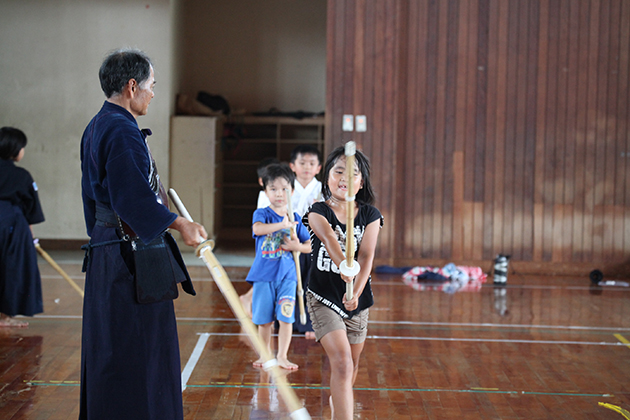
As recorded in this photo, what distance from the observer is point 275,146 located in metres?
11.2

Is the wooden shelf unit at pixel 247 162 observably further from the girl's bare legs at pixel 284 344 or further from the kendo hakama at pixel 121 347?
the kendo hakama at pixel 121 347

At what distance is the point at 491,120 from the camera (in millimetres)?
8117

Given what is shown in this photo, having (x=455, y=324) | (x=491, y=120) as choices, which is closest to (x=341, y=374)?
(x=455, y=324)

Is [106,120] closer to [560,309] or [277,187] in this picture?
[277,187]

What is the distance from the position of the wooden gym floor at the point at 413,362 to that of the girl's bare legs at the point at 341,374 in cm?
66

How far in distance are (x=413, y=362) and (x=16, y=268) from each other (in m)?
3.15

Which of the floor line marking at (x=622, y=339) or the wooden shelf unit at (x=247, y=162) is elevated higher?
the wooden shelf unit at (x=247, y=162)

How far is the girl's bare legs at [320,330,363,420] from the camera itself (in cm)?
284

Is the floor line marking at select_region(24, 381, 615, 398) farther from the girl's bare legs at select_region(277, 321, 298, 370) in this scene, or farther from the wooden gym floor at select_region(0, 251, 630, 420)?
the girl's bare legs at select_region(277, 321, 298, 370)

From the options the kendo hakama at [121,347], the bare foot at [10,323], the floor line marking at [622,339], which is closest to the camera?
the kendo hakama at [121,347]

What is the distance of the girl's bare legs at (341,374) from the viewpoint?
2840mm

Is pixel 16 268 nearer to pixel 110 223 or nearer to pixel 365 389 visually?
pixel 365 389

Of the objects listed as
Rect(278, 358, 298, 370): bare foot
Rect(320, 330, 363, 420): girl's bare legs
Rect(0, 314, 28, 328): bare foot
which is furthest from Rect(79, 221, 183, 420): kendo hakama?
Rect(0, 314, 28, 328): bare foot

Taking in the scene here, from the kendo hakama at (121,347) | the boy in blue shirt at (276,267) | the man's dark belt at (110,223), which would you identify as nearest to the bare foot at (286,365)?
the boy in blue shirt at (276,267)
